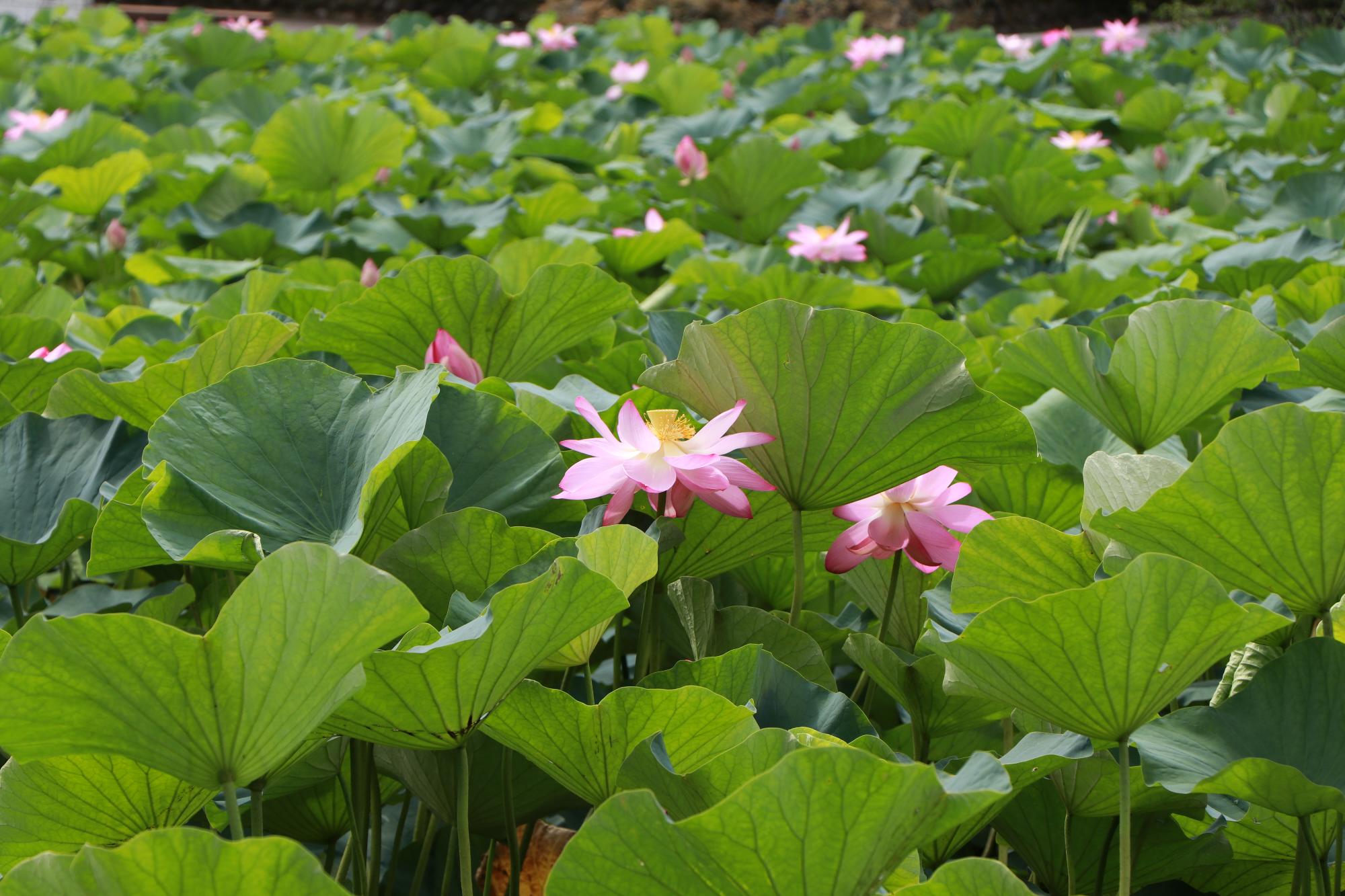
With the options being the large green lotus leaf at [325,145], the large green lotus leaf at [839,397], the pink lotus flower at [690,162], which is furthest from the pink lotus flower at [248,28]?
the large green lotus leaf at [839,397]

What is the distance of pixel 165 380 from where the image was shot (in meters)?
0.88

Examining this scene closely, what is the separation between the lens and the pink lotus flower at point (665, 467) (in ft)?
2.27

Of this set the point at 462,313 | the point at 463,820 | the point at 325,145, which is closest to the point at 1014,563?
the point at 463,820

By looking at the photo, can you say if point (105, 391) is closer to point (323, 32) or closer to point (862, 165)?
point (862, 165)

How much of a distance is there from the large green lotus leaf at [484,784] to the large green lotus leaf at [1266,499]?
338mm

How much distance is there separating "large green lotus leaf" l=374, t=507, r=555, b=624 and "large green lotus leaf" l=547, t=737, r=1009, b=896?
0.75ft

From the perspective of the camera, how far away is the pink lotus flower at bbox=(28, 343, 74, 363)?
103 cm

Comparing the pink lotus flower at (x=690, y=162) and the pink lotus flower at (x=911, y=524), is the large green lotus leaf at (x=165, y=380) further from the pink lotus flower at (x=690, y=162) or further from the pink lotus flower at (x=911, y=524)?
the pink lotus flower at (x=690, y=162)

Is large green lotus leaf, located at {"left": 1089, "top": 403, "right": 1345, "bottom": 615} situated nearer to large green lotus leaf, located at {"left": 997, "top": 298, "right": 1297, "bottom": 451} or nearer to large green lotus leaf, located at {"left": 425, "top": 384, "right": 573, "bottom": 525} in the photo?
large green lotus leaf, located at {"left": 997, "top": 298, "right": 1297, "bottom": 451}

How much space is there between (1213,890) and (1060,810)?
10 centimetres

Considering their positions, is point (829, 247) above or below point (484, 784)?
below

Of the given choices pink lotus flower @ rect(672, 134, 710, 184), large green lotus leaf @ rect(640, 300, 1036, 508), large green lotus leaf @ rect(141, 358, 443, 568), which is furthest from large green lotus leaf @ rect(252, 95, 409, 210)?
large green lotus leaf @ rect(640, 300, 1036, 508)

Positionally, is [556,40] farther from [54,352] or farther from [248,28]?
[54,352]

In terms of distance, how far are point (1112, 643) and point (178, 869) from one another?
0.38 meters
